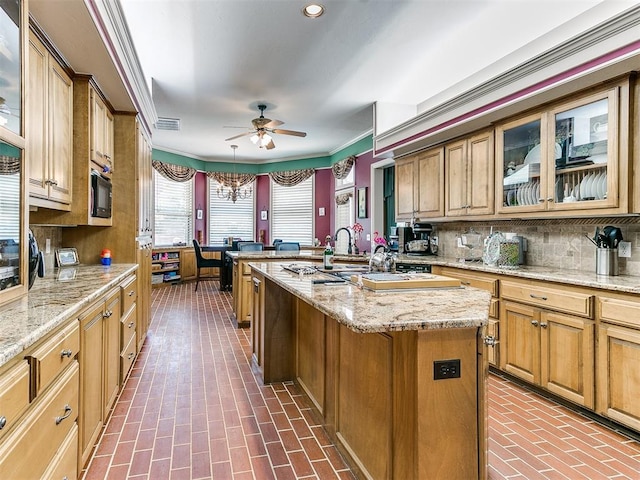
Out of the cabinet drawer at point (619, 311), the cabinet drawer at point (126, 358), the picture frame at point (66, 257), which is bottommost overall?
the cabinet drawer at point (126, 358)

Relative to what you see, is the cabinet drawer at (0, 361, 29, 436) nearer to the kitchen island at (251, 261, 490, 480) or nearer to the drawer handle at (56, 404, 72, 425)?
the drawer handle at (56, 404, 72, 425)

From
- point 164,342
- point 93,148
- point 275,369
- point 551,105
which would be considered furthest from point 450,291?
point 164,342

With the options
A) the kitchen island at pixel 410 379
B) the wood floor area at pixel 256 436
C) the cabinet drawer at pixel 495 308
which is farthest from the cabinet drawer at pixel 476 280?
the kitchen island at pixel 410 379

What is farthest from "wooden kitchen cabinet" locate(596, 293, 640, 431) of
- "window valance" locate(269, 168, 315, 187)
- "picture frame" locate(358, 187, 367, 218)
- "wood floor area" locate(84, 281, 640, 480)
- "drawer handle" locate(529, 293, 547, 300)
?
"window valance" locate(269, 168, 315, 187)

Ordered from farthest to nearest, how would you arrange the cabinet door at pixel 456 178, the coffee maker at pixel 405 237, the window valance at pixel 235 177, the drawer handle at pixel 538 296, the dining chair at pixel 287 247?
1. the window valance at pixel 235 177
2. the dining chair at pixel 287 247
3. the coffee maker at pixel 405 237
4. the cabinet door at pixel 456 178
5. the drawer handle at pixel 538 296

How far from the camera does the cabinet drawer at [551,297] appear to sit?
242 cm

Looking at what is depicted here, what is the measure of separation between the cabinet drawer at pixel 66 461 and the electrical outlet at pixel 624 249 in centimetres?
347

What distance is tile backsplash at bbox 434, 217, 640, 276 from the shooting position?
108 inches

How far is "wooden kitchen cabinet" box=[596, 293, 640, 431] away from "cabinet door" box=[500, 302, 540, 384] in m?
0.45

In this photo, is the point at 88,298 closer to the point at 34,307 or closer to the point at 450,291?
the point at 34,307

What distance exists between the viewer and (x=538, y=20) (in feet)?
10.7

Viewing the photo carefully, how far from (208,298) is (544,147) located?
18.0 ft

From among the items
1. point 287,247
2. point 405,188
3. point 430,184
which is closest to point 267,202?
point 287,247

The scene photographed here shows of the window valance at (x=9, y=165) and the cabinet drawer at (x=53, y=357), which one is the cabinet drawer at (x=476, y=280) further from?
the window valance at (x=9, y=165)
